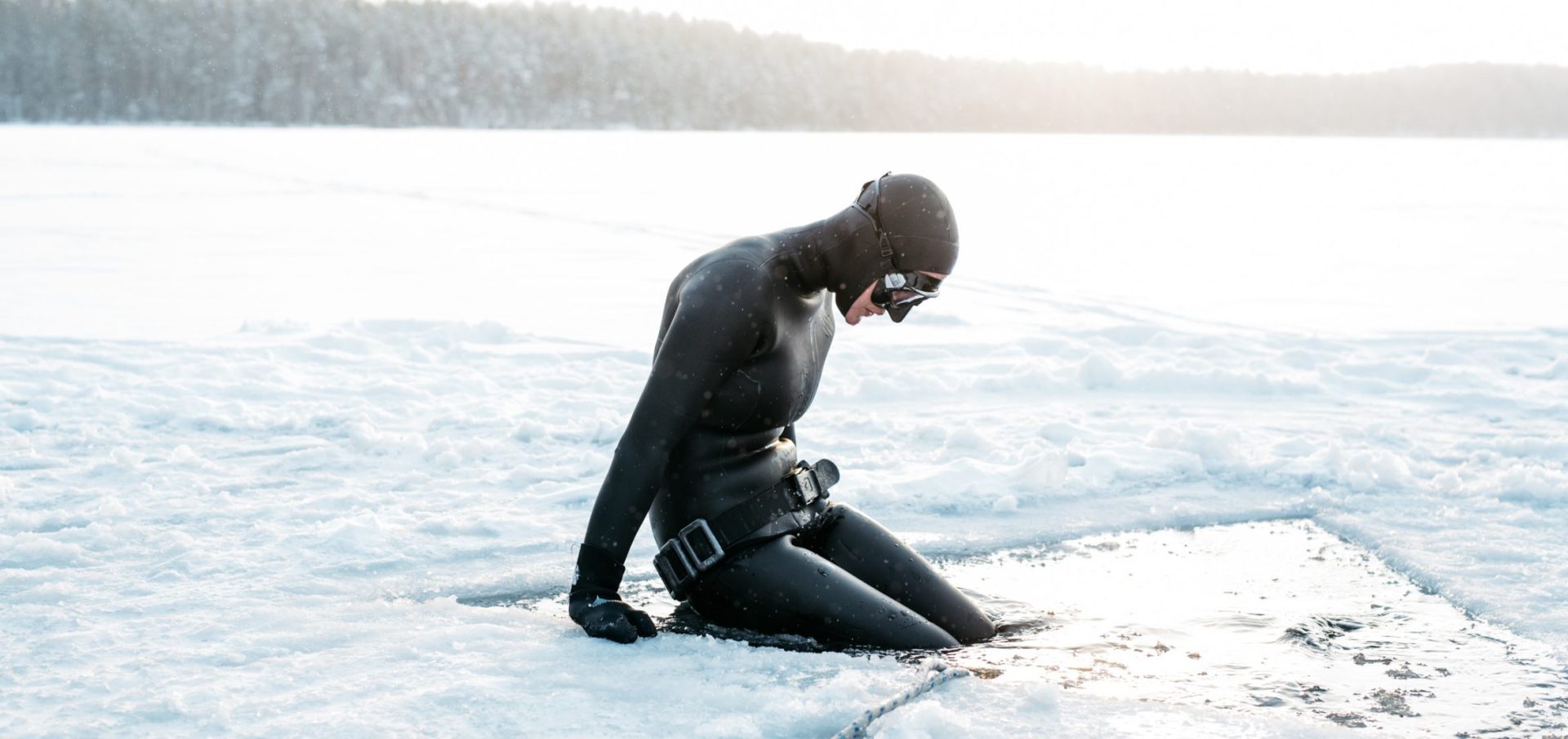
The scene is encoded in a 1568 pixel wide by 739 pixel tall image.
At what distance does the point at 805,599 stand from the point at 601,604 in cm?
49

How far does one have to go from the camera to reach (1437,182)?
32906mm

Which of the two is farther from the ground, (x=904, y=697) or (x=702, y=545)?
(x=702, y=545)

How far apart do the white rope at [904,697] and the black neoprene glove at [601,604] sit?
0.67 meters

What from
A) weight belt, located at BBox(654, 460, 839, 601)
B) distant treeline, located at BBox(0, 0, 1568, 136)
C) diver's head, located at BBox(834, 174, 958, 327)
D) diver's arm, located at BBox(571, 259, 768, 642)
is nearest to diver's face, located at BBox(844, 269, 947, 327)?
diver's head, located at BBox(834, 174, 958, 327)

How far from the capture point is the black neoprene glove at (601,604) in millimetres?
3029

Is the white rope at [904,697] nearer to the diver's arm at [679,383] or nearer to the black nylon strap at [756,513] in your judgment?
the black nylon strap at [756,513]

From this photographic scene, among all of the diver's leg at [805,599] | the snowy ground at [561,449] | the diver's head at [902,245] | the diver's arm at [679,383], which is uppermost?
the diver's head at [902,245]

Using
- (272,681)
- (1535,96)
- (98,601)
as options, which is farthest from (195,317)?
(1535,96)

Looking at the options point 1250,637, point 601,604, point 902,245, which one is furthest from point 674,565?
point 1250,637

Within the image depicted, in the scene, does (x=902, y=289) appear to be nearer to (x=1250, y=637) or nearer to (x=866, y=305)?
(x=866, y=305)

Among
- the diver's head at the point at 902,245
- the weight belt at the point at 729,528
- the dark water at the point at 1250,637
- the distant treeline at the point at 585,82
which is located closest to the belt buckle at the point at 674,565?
the weight belt at the point at 729,528

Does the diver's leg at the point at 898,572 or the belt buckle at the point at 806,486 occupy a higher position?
the belt buckle at the point at 806,486

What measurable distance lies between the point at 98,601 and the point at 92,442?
2317 millimetres

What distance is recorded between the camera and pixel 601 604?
309 centimetres
